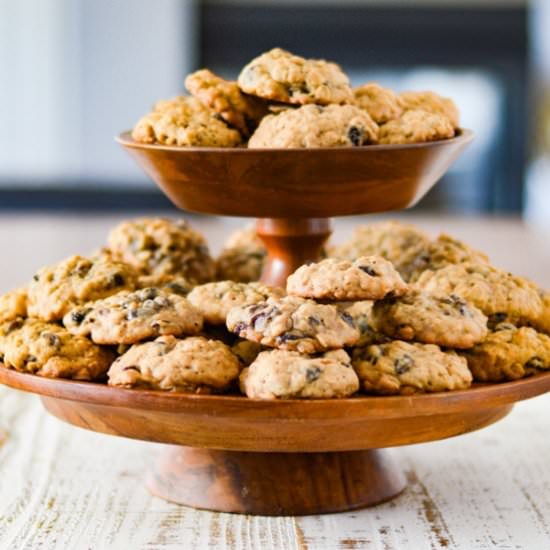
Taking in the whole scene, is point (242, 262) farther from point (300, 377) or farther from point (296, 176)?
point (300, 377)

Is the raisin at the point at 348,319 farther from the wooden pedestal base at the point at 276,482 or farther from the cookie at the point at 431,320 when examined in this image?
the wooden pedestal base at the point at 276,482

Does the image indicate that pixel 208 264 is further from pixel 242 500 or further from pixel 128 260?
pixel 242 500

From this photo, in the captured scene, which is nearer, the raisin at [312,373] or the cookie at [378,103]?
the raisin at [312,373]

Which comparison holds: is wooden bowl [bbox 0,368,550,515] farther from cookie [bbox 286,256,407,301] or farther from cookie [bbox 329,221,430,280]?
cookie [bbox 329,221,430,280]

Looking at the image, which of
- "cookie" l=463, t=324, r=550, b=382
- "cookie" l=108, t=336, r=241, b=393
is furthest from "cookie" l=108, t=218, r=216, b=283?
"cookie" l=463, t=324, r=550, b=382

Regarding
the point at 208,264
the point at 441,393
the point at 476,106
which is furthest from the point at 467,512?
the point at 476,106

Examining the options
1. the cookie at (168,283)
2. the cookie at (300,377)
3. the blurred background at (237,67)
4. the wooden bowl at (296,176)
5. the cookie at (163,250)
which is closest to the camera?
the cookie at (300,377)

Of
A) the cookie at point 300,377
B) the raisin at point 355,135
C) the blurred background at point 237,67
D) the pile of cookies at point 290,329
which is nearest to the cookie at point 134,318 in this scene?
the pile of cookies at point 290,329
